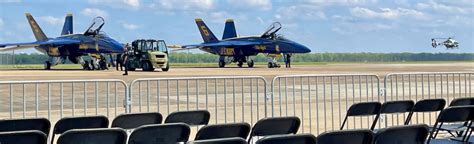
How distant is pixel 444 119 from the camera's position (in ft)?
21.4

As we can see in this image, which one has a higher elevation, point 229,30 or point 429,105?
point 229,30

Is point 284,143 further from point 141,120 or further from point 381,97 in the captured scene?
point 381,97

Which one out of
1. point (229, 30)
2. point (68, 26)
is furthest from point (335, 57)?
point (68, 26)

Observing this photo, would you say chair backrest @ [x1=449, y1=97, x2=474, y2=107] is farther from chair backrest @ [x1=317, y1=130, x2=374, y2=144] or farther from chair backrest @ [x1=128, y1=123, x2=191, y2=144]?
chair backrest @ [x1=128, y1=123, x2=191, y2=144]

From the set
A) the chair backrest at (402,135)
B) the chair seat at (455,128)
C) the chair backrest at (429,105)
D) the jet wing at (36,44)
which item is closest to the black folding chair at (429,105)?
the chair backrest at (429,105)

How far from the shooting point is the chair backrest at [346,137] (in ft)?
14.4

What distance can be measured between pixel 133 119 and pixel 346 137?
233 cm

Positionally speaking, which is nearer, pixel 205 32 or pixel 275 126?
pixel 275 126

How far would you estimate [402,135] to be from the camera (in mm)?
4820

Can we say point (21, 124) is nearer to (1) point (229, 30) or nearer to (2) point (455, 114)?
(2) point (455, 114)

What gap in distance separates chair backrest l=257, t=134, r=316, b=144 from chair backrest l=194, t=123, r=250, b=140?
0.89 meters

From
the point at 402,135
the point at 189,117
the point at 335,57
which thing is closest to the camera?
the point at 402,135

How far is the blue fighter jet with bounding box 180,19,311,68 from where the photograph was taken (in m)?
55.1

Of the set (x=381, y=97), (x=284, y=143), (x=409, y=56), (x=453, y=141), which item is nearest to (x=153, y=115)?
(x=284, y=143)
